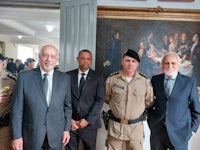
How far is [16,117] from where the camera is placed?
5.75 feet

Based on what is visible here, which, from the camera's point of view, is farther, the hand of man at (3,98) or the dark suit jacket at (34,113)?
the hand of man at (3,98)

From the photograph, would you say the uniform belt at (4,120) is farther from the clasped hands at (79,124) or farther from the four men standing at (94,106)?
the clasped hands at (79,124)

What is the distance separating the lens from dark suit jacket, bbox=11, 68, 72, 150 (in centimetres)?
177

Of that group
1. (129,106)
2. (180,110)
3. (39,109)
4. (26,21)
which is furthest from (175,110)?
(26,21)

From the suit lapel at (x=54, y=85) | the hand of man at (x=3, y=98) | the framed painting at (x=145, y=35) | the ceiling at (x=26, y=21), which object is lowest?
the hand of man at (x=3, y=98)

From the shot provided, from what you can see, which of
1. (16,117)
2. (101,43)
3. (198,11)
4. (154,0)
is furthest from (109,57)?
(16,117)

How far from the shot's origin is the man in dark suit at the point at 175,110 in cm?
199

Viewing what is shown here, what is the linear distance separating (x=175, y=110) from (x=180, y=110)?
0.15 feet

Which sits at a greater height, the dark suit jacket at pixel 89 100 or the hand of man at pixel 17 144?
the dark suit jacket at pixel 89 100

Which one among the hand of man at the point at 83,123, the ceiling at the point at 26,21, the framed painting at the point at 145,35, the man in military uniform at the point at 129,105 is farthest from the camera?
the ceiling at the point at 26,21

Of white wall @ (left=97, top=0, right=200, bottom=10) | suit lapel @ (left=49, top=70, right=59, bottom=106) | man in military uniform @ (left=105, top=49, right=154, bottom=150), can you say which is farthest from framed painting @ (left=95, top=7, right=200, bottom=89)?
suit lapel @ (left=49, top=70, right=59, bottom=106)

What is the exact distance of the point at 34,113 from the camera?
1.77 m

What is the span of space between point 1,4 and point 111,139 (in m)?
2.29

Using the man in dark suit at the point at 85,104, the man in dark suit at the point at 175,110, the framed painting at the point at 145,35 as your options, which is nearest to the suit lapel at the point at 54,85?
the man in dark suit at the point at 85,104
